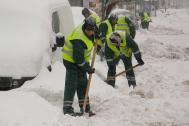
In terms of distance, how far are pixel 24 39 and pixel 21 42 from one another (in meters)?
0.13

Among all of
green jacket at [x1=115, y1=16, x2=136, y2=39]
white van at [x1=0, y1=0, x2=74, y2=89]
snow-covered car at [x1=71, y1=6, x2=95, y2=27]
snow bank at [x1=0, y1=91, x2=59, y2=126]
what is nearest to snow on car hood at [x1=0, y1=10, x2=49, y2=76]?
white van at [x1=0, y1=0, x2=74, y2=89]

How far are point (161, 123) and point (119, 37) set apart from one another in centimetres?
330

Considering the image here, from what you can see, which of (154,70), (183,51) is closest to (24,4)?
(154,70)

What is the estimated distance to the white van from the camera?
8008 millimetres

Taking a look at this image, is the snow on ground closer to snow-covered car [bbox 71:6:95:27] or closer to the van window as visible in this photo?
the van window

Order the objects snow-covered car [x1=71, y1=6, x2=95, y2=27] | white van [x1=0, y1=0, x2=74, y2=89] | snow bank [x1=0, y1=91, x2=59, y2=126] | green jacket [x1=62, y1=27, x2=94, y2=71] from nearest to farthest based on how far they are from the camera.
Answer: snow bank [x1=0, y1=91, x2=59, y2=126] < green jacket [x1=62, y1=27, x2=94, y2=71] < white van [x1=0, y1=0, x2=74, y2=89] < snow-covered car [x1=71, y1=6, x2=95, y2=27]

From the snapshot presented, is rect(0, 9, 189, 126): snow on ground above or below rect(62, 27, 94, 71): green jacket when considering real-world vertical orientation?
below

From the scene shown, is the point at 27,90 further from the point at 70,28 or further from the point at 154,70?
the point at 154,70

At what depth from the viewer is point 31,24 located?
9.01m

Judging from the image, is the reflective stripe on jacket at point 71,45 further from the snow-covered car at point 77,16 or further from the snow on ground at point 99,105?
the snow-covered car at point 77,16

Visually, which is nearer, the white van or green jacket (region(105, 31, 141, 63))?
the white van

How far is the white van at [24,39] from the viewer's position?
801cm

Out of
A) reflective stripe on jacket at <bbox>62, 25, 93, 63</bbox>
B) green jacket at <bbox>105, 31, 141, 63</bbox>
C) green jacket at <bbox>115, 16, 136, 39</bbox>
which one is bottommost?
green jacket at <bbox>105, 31, 141, 63</bbox>

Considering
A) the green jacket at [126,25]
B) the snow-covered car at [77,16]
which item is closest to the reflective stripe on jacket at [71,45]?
the green jacket at [126,25]
